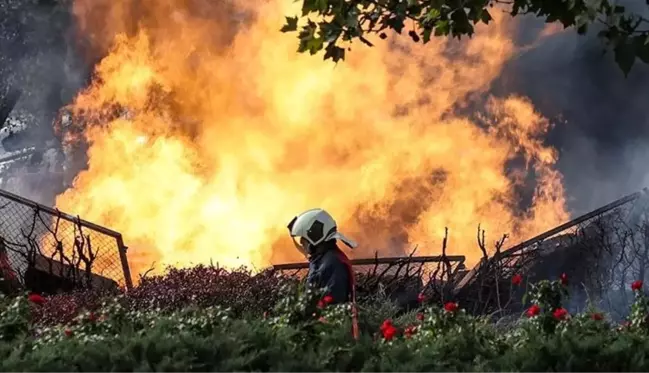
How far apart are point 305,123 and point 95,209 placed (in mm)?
3126

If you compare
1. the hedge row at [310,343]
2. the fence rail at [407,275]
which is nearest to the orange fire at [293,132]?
the fence rail at [407,275]

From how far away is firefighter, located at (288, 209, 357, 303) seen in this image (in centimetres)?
716

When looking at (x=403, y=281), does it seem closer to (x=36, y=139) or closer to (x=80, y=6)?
(x=80, y=6)

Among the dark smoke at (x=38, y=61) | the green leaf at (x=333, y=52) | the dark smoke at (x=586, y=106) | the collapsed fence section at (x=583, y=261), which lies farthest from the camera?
the dark smoke at (x=38, y=61)

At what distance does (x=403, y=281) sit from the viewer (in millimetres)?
10359

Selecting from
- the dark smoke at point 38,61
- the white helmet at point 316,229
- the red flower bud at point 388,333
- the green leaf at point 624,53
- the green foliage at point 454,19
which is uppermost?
the dark smoke at point 38,61

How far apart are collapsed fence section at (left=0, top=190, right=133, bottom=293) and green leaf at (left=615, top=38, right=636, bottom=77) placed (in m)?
7.70

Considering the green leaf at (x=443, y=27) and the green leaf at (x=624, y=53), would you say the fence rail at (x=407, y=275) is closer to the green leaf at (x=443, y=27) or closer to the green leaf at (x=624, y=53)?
the green leaf at (x=443, y=27)

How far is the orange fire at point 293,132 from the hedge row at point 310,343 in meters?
8.60

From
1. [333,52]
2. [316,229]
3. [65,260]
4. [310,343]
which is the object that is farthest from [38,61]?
[310,343]

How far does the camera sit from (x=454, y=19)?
4918 millimetres

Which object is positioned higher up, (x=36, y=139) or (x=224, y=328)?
(x=36, y=139)

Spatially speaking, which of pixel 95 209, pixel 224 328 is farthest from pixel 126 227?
pixel 224 328

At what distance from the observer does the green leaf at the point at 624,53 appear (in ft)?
12.4
